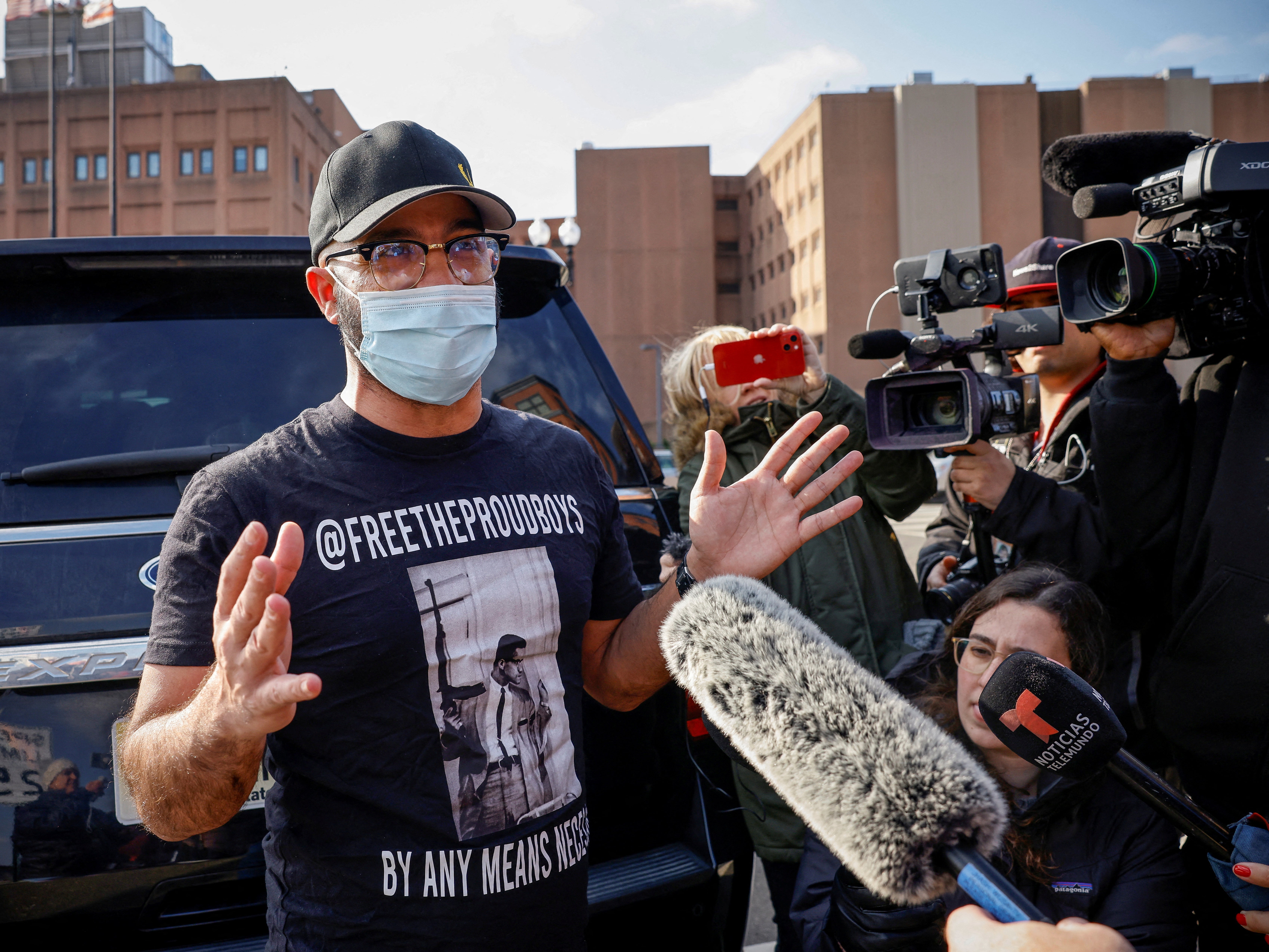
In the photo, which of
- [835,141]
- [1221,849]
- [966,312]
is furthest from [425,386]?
[835,141]

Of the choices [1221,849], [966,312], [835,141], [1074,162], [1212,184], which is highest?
[835,141]

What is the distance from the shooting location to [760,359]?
2.80 metres

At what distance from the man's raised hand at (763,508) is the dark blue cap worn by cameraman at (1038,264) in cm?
132

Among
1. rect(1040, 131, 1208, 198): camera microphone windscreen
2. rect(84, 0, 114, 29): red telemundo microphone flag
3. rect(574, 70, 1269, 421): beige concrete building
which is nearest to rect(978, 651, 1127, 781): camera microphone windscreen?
rect(1040, 131, 1208, 198): camera microphone windscreen

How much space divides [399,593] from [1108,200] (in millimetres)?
1986

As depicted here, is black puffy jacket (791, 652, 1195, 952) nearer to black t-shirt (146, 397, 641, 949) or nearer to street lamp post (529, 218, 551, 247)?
black t-shirt (146, 397, 641, 949)

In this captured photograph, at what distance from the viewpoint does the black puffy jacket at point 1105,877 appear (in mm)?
1919

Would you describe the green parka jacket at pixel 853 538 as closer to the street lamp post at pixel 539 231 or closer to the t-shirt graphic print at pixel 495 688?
the t-shirt graphic print at pixel 495 688

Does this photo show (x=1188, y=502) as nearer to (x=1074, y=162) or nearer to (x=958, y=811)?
(x=1074, y=162)

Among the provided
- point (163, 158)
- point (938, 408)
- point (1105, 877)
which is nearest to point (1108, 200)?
point (938, 408)

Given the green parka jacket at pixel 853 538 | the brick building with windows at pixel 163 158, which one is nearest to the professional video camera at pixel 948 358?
the green parka jacket at pixel 853 538

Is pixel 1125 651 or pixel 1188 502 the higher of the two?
pixel 1188 502

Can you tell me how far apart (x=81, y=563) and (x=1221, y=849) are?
2.13 m

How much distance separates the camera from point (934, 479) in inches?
116
